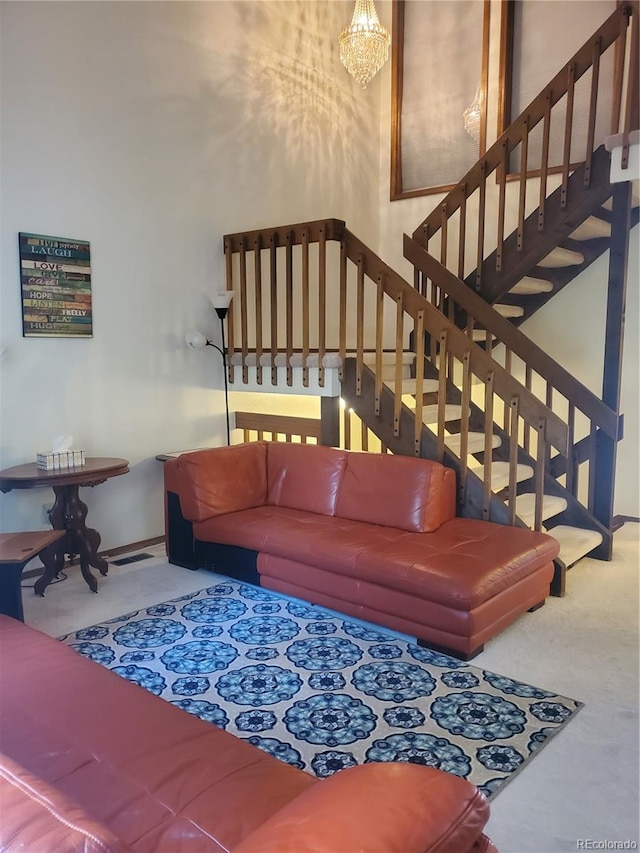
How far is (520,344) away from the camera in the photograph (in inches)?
169

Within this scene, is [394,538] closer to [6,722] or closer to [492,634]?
[492,634]

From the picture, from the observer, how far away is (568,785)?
2021mm

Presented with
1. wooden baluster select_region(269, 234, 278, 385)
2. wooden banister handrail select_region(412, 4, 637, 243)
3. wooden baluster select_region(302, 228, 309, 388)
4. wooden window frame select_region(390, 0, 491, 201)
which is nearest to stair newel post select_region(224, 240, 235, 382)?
wooden baluster select_region(269, 234, 278, 385)

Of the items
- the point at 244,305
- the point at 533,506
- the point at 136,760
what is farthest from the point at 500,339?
the point at 136,760

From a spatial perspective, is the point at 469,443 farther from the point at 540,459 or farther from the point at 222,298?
the point at 222,298

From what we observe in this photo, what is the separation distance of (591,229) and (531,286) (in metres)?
0.55

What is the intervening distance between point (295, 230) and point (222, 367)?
1217 millimetres

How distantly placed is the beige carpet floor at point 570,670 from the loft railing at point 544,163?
2.16 m

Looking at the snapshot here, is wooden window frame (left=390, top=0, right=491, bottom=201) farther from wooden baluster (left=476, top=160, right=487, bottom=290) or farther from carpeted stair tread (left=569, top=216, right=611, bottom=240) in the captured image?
carpeted stair tread (left=569, top=216, right=611, bottom=240)

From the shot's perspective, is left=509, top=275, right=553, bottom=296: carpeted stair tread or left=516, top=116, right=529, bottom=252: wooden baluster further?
left=509, top=275, right=553, bottom=296: carpeted stair tread

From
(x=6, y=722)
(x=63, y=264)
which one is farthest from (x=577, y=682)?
(x=63, y=264)

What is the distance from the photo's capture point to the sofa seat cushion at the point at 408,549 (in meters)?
2.85

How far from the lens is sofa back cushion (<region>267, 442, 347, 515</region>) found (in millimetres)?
3947

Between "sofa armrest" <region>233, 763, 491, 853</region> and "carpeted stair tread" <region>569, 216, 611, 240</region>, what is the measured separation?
4.12m
